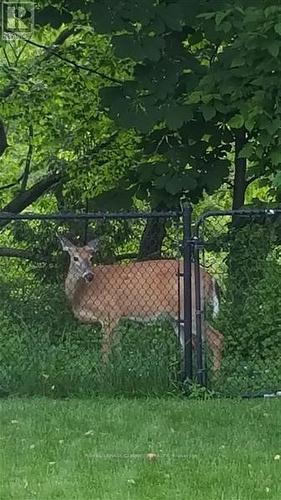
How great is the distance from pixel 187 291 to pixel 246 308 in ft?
3.53

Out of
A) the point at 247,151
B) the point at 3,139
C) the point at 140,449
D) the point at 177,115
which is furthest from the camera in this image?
the point at 3,139

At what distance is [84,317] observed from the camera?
9.21 metres

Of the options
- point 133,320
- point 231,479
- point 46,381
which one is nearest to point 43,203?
point 133,320

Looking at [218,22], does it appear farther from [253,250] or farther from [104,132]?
[104,132]

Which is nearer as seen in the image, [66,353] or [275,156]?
[66,353]

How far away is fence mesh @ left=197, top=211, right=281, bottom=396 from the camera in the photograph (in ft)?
27.3

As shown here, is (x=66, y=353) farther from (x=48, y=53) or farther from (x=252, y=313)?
(x=48, y=53)

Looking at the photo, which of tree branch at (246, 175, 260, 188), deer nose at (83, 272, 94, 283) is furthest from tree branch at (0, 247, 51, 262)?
tree branch at (246, 175, 260, 188)

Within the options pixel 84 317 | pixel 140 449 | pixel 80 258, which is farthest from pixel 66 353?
pixel 140 449

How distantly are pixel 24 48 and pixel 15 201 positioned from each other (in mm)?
2014

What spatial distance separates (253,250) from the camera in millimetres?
9305

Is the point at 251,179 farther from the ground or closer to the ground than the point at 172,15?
closer to the ground

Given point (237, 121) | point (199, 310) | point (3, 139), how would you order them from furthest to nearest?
point (3, 139) → point (237, 121) → point (199, 310)

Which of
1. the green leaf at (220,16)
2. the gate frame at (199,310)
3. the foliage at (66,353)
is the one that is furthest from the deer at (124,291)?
the green leaf at (220,16)
